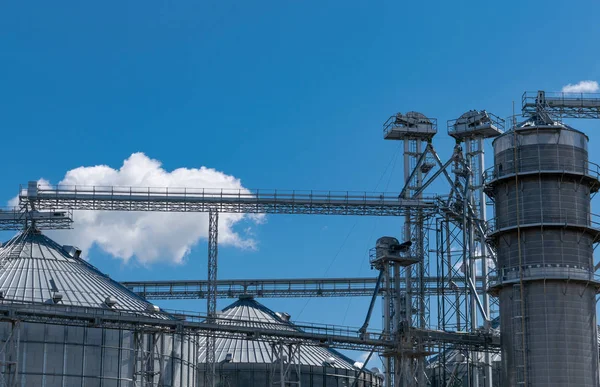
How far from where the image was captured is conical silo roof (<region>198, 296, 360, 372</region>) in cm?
8188

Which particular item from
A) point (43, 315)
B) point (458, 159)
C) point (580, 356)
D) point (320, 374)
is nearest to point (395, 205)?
point (458, 159)

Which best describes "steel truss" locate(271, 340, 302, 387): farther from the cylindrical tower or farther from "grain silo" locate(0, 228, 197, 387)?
the cylindrical tower

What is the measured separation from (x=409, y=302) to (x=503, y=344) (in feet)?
30.4

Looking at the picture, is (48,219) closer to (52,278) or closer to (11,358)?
(52,278)

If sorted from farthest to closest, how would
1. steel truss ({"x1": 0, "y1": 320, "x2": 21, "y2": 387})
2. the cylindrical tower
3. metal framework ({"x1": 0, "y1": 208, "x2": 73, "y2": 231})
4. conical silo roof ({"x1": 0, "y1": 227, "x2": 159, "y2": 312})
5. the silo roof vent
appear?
metal framework ({"x1": 0, "y1": 208, "x2": 73, "y2": 231})
conical silo roof ({"x1": 0, "y1": 227, "x2": 159, "y2": 312})
the silo roof vent
the cylindrical tower
steel truss ({"x1": 0, "y1": 320, "x2": 21, "y2": 387})

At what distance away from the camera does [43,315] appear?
6241 centimetres

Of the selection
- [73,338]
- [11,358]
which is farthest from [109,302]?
[11,358]

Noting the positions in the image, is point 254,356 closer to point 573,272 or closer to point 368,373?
point 368,373

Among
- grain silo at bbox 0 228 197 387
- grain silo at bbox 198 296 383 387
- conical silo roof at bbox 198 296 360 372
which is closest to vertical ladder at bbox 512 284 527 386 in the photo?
conical silo roof at bbox 198 296 360 372

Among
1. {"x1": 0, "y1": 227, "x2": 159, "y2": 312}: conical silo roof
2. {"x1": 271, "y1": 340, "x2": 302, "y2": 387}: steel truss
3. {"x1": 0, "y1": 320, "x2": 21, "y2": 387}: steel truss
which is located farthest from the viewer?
{"x1": 0, "y1": 227, "x2": 159, "y2": 312}: conical silo roof

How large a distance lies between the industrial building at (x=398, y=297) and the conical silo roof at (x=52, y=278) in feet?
0.45

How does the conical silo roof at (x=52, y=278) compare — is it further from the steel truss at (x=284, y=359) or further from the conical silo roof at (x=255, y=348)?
the conical silo roof at (x=255, y=348)

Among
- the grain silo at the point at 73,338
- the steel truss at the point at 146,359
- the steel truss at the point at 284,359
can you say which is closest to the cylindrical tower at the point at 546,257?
the steel truss at the point at 284,359

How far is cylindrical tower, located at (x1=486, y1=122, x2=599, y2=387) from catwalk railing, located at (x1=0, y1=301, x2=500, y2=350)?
4.26 m
